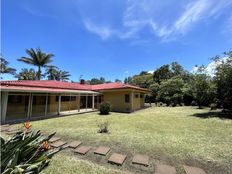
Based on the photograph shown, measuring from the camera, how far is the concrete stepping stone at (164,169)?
4195mm

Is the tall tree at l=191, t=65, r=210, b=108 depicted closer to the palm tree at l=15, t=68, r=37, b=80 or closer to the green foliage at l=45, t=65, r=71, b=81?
the palm tree at l=15, t=68, r=37, b=80

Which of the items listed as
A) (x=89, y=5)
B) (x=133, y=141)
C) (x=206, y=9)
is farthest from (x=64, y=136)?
(x=206, y=9)

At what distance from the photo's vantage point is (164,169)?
14.3 ft

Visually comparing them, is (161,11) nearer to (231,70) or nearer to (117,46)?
(231,70)

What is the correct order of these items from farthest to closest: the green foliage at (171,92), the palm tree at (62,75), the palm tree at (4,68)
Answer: the palm tree at (62,75)
the green foliage at (171,92)
the palm tree at (4,68)

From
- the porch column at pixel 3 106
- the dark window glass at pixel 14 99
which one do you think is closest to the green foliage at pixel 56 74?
the dark window glass at pixel 14 99

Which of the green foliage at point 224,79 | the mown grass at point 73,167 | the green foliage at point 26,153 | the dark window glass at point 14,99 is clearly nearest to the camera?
the green foliage at point 26,153

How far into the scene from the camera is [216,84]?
48.5ft

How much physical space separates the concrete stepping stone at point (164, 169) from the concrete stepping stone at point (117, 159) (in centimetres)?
109

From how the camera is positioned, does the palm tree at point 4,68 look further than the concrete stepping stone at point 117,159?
→ Yes

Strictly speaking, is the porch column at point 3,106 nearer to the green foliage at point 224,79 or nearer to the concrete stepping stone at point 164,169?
the concrete stepping stone at point 164,169

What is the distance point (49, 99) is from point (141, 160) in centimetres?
1539

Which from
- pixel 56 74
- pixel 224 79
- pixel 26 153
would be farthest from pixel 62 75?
pixel 26 153

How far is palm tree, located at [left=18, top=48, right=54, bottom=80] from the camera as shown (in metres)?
28.7
